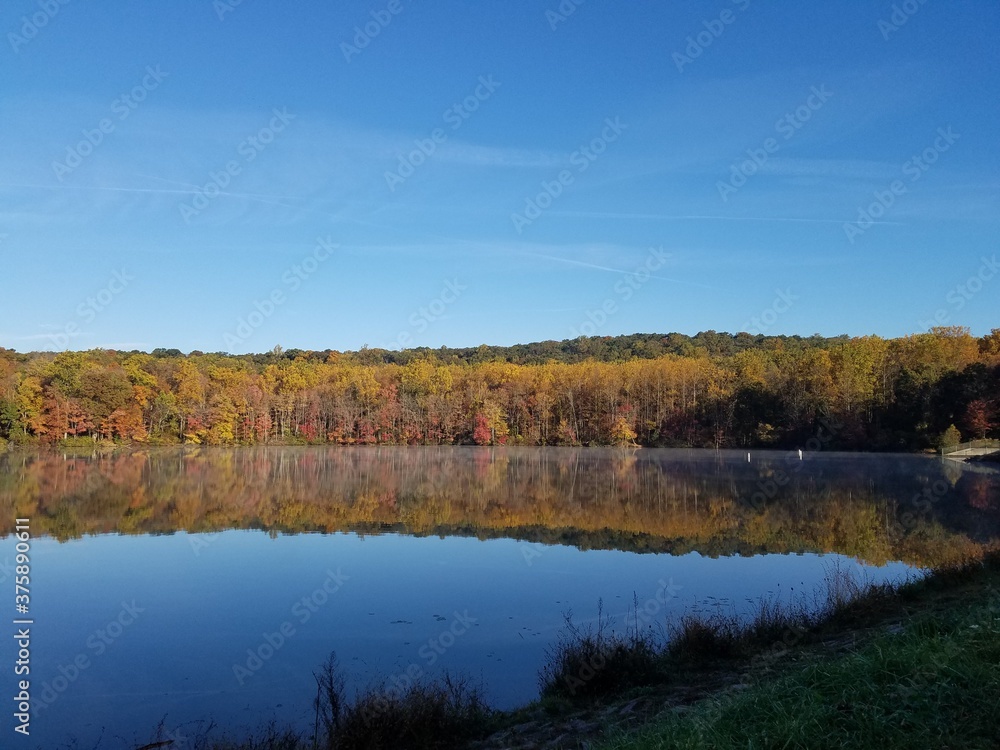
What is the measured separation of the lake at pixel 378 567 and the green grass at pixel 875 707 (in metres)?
3.26

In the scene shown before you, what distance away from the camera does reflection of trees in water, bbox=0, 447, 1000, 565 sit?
59.2 feet

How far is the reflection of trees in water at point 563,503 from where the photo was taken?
18.0 meters

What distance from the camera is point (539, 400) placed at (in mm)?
71562
